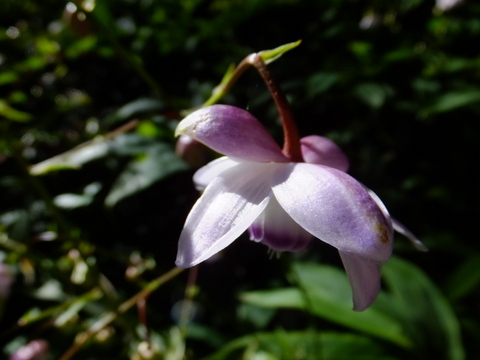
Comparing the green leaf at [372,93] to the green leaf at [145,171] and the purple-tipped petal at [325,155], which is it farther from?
the purple-tipped petal at [325,155]

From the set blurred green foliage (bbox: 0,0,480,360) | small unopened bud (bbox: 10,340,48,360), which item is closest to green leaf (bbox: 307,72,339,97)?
blurred green foliage (bbox: 0,0,480,360)

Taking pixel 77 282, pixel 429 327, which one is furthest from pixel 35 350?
pixel 429 327

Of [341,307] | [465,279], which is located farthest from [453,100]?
[341,307]

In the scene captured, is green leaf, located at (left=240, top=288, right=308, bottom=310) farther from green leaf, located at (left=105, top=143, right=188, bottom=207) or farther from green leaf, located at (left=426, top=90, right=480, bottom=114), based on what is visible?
green leaf, located at (left=426, top=90, right=480, bottom=114)

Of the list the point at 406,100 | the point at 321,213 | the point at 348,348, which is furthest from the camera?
the point at 406,100

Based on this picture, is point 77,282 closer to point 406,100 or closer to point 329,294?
point 329,294

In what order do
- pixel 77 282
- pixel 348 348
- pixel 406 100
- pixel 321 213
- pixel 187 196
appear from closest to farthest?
1. pixel 321 213
2. pixel 77 282
3. pixel 348 348
4. pixel 187 196
5. pixel 406 100

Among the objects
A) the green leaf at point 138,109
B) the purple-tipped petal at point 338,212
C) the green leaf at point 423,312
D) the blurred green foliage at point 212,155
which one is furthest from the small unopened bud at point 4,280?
the green leaf at point 423,312
